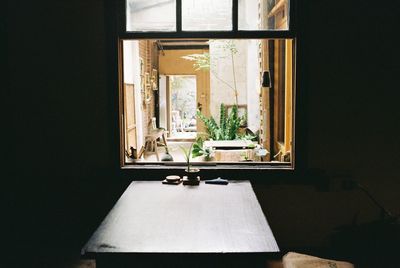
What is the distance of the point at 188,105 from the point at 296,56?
14776 millimetres

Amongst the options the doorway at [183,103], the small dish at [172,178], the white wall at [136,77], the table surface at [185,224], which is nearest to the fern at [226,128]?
the white wall at [136,77]

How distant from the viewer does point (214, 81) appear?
1105 centimetres

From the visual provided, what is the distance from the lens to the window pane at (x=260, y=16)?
4352mm

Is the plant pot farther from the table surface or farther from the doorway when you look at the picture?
the doorway

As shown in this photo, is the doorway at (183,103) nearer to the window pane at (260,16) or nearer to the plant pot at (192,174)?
the window pane at (260,16)

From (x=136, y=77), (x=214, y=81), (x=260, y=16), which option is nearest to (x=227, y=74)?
(x=214, y=81)

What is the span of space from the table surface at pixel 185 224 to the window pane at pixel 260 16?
A: 1.61 meters

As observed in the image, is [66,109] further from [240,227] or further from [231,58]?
[231,58]

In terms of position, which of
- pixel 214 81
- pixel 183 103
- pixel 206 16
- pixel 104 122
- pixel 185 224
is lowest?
pixel 185 224

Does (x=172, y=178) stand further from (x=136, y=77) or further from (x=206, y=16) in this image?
(x=136, y=77)

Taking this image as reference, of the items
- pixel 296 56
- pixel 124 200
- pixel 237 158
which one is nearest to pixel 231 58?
pixel 237 158

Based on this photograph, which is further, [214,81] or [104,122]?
[214,81]

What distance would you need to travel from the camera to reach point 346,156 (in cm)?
435

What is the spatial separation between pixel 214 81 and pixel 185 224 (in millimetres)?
8461
